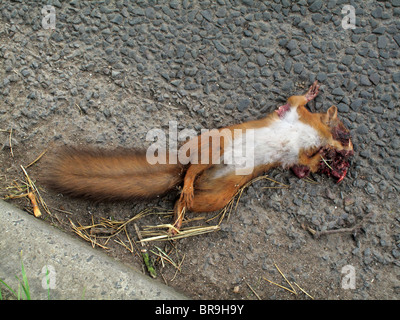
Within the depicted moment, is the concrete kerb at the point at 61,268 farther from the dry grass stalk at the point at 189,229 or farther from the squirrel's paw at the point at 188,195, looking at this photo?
the squirrel's paw at the point at 188,195

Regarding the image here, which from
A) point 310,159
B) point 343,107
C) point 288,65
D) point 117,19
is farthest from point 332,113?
point 117,19

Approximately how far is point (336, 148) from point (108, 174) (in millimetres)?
1493

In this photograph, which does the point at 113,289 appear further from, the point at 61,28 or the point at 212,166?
the point at 61,28

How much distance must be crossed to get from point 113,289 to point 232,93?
1454mm

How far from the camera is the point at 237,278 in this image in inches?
87.4

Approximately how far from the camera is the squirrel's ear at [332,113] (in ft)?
8.17

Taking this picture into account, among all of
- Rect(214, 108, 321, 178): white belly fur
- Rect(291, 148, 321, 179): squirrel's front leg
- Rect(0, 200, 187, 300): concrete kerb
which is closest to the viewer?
Rect(0, 200, 187, 300): concrete kerb

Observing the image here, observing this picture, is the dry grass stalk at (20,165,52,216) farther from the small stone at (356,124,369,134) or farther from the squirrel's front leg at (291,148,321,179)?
the small stone at (356,124,369,134)

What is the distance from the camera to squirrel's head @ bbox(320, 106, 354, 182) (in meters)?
2.46

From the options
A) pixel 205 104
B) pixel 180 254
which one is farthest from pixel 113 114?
pixel 180 254

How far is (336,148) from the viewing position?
2.50 metres

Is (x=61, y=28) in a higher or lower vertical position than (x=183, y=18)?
lower

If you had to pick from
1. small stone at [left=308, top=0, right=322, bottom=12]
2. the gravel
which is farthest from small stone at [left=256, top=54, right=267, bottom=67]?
small stone at [left=308, top=0, right=322, bottom=12]

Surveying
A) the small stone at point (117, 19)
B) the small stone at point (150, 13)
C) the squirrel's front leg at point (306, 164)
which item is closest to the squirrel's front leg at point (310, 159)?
the squirrel's front leg at point (306, 164)
